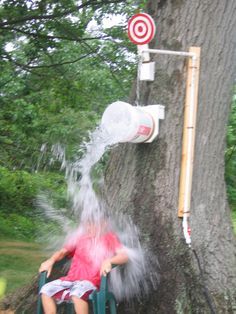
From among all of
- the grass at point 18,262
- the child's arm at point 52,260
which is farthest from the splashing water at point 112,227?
the grass at point 18,262

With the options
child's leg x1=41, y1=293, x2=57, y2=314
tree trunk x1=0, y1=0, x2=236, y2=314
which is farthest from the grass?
tree trunk x1=0, y1=0, x2=236, y2=314

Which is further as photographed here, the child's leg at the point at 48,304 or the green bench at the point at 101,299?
the child's leg at the point at 48,304

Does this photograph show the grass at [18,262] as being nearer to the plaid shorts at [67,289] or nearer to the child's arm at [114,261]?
the plaid shorts at [67,289]

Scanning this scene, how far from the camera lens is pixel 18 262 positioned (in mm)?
7441

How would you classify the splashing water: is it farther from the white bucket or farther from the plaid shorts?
the plaid shorts

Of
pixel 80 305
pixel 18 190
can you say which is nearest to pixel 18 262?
pixel 80 305

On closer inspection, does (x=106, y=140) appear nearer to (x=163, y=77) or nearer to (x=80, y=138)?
(x=163, y=77)

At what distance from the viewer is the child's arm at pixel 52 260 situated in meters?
4.27

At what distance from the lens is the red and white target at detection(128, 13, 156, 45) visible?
13.7 feet

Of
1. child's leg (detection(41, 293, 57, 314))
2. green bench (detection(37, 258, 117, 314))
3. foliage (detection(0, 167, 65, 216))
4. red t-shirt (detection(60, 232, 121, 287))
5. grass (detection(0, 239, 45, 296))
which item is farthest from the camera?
foliage (detection(0, 167, 65, 216))

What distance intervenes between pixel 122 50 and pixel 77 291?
6.97 m

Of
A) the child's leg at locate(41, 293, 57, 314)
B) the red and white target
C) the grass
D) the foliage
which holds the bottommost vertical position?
the grass

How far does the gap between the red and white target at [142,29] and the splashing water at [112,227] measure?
2.04 ft

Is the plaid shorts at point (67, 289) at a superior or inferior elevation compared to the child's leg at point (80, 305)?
superior
